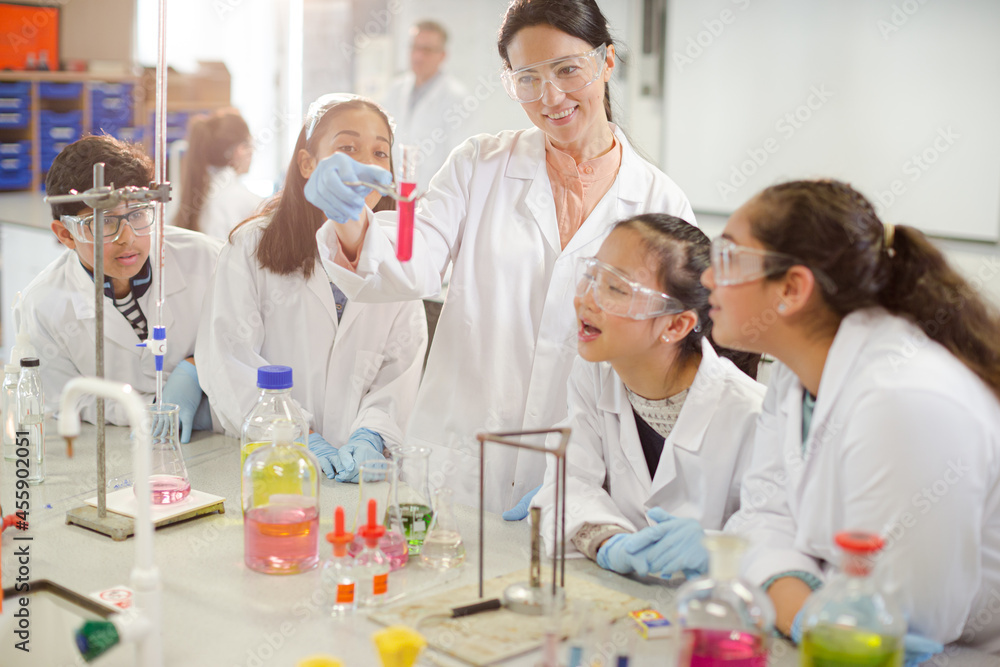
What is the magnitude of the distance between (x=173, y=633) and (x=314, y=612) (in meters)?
0.19

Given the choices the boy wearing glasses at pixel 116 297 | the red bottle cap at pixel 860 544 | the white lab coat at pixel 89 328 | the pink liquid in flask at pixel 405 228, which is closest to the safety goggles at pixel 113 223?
the boy wearing glasses at pixel 116 297

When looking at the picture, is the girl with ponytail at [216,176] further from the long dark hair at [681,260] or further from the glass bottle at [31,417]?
the long dark hair at [681,260]

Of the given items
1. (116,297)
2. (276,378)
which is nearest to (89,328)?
(116,297)

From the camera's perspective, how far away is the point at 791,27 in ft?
16.7

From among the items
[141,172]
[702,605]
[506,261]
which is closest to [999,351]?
[702,605]

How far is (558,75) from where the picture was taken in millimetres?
1940

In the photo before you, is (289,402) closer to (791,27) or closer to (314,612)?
(314,612)

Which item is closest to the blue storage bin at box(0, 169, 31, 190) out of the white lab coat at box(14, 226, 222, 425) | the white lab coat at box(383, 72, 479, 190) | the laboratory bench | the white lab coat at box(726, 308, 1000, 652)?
the white lab coat at box(383, 72, 479, 190)

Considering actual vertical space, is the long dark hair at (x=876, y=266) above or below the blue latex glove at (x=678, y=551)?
above

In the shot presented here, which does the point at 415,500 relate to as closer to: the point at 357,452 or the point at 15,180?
the point at 357,452

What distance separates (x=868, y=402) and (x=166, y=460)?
1.23 meters

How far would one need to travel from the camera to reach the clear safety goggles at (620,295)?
1.68 m

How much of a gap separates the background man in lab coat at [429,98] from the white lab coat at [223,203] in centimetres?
180

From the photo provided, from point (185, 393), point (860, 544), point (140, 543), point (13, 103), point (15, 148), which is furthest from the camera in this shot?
point (15, 148)
